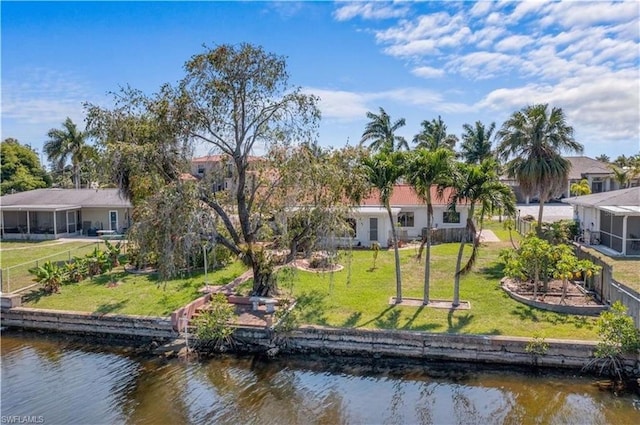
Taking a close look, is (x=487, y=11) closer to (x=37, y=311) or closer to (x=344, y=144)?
(x=344, y=144)

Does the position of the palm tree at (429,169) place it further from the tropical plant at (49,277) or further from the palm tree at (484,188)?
the tropical plant at (49,277)

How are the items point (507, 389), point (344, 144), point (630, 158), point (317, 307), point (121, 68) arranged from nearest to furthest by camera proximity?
point (507, 389)
point (317, 307)
point (344, 144)
point (121, 68)
point (630, 158)

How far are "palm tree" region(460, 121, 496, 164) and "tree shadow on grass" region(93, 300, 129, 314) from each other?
37.1 meters

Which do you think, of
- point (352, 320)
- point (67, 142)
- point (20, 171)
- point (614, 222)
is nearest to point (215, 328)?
point (352, 320)

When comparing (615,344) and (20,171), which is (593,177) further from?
(20,171)

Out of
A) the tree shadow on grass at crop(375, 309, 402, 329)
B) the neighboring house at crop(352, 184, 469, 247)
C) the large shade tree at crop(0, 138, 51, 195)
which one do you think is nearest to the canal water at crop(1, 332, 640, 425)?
the tree shadow on grass at crop(375, 309, 402, 329)

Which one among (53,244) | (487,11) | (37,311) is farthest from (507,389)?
(53,244)

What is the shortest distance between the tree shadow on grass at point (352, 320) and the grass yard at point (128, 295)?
20.6ft

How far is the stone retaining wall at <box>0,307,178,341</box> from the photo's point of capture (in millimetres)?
15695

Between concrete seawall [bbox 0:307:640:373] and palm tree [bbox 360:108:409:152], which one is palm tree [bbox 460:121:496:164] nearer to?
palm tree [bbox 360:108:409:152]

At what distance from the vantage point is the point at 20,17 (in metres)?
14.6

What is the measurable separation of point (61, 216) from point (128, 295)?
1860 cm

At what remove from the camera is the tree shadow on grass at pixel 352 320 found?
14.3m

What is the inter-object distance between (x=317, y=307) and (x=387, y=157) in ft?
18.6
